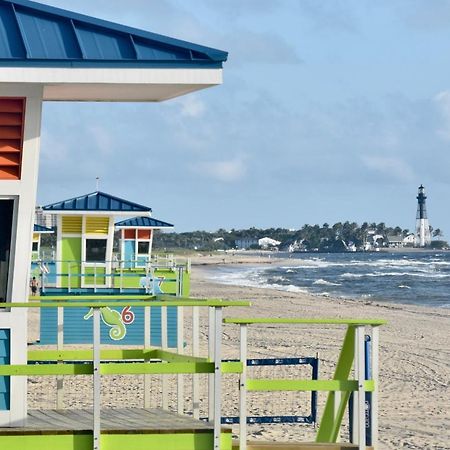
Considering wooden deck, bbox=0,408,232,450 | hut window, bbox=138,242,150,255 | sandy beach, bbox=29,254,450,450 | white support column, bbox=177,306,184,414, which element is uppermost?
hut window, bbox=138,242,150,255

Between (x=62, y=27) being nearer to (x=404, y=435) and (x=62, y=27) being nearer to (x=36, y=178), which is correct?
(x=36, y=178)

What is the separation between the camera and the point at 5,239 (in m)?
9.95

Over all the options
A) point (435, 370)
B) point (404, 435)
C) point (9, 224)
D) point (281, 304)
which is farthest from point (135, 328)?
point (281, 304)

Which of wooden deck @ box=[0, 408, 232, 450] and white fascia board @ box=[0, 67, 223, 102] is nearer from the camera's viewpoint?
wooden deck @ box=[0, 408, 232, 450]

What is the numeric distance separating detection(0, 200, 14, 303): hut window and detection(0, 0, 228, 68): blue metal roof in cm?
115

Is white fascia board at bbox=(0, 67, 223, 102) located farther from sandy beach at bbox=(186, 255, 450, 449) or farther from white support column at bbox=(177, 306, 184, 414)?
sandy beach at bbox=(186, 255, 450, 449)

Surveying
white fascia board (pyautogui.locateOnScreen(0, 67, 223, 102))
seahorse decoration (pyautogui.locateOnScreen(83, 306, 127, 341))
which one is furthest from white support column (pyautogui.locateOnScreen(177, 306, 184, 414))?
seahorse decoration (pyautogui.locateOnScreen(83, 306, 127, 341))

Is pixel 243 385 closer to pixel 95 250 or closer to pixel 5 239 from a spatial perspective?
pixel 5 239

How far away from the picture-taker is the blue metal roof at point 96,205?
31.7m

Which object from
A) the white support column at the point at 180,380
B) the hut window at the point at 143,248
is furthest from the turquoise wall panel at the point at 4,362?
the hut window at the point at 143,248

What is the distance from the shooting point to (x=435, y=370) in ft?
76.4

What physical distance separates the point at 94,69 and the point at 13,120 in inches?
32.6

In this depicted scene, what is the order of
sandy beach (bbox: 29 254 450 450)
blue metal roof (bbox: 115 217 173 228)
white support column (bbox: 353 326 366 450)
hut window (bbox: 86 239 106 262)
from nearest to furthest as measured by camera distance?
1. white support column (bbox: 353 326 366 450)
2. sandy beach (bbox: 29 254 450 450)
3. hut window (bbox: 86 239 106 262)
4. blue metal roof (bbox: 115 217 173 228)

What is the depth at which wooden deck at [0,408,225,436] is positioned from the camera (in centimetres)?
897
